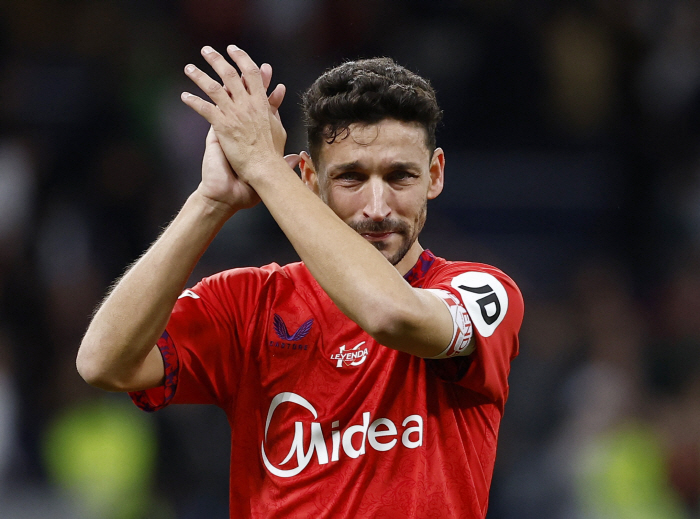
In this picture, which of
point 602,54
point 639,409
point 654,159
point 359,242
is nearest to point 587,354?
point 639,409

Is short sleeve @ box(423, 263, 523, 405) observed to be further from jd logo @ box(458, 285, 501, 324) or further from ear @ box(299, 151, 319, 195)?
ear @ box(299, 151, 319, 195)

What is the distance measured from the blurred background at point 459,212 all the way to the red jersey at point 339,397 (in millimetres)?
3574

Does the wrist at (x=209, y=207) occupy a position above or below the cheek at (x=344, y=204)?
below

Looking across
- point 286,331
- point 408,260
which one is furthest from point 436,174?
point 286,331

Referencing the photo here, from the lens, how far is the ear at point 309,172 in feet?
9.35

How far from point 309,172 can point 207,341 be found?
0.67 meters

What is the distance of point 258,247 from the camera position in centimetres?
715

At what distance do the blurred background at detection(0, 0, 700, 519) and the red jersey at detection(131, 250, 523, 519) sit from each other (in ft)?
11.7

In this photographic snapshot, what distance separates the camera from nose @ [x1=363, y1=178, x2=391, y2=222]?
2.56 meters

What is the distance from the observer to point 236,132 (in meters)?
2.43

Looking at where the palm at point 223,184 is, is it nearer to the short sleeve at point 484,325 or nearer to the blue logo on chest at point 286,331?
the blue logo on chest at point 286,331

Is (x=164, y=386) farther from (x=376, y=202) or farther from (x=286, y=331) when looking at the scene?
(x=376, y=202)

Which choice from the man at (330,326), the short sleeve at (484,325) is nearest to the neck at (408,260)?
the man at (330,326)

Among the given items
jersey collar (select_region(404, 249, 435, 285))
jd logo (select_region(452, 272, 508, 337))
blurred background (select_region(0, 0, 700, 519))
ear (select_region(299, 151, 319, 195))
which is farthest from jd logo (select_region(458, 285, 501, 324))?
blurred background (select_region(0, 0, 700, 519))
